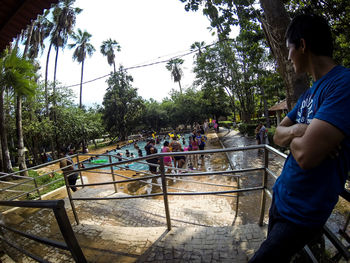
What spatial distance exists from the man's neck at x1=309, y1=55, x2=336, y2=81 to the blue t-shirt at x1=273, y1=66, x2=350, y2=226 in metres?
0.04

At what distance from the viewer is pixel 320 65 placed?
102 centimetres

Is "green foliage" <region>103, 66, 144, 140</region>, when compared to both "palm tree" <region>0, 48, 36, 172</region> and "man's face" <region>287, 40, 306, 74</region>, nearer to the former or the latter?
"palm tree" <region>0, 48, 36, 172</region>

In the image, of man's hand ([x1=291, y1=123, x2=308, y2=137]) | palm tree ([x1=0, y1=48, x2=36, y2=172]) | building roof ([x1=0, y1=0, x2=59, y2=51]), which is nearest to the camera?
man's hand ([x1=291, y1=123, x2=308, y2=137])

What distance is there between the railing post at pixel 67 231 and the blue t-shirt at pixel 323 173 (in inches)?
55.8

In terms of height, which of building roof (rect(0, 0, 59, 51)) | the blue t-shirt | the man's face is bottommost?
the blue t-shirt

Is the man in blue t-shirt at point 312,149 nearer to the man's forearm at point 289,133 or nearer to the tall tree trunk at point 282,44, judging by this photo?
the man's forearm at point 289,133

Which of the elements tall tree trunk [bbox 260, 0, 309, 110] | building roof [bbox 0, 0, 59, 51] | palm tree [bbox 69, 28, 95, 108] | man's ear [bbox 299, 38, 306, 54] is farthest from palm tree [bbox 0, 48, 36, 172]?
palm tree [bbox 69, 28, 95, 108]

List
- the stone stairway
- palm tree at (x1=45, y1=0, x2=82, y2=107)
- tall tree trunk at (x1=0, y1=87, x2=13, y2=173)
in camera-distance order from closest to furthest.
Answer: the stone stairway < tall tree trunk at (x1=0, y1=87, x2=13, y2=173) < palm tree at (x1=45, y1=0, x2=82, y2=107)

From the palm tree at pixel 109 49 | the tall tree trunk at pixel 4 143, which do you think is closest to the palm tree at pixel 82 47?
the palm tree at pixel 109 49

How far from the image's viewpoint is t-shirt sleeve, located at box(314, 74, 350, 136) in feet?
2.58

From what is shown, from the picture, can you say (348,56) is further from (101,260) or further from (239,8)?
(101,260)

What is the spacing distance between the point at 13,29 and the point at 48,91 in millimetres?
18630

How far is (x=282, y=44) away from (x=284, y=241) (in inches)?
136

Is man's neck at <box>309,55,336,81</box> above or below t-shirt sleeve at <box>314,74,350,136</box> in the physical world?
above
